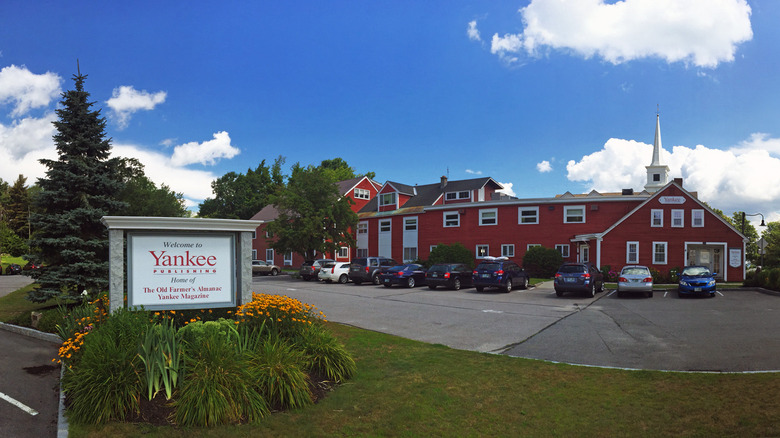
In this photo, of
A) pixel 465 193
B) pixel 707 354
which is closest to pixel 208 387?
pixel 707 354

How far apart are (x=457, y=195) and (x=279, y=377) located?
41628mm

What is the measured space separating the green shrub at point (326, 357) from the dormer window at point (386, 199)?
4108 cm

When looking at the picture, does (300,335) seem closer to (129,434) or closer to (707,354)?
(129,434)

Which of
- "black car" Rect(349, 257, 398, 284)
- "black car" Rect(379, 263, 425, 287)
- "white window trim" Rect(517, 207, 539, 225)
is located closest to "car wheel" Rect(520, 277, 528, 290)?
"black car" Rect(379, 263, 425, 287)

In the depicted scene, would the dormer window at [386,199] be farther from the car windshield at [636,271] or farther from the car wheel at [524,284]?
the car windshield at [636,271]

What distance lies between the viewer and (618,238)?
32656mm

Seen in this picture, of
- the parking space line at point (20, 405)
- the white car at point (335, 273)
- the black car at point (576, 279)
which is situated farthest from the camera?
the white car at point (335, 273)

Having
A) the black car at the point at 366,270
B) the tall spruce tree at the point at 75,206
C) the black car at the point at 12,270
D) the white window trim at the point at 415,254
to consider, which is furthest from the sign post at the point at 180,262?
the black car at the point at 12,270

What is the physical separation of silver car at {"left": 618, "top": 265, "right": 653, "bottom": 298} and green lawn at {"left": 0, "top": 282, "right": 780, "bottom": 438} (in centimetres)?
1626

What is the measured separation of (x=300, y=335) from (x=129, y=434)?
110 inches

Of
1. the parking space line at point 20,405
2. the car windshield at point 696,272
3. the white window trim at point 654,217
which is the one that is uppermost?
the white window trim at point 654,217

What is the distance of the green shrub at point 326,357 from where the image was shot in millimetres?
7016

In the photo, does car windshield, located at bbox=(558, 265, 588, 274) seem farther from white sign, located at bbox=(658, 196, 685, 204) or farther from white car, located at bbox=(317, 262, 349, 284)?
white car, located at bbox=(317, 262, 349, 284)

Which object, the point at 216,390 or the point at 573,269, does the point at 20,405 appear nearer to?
the point at 216,390
